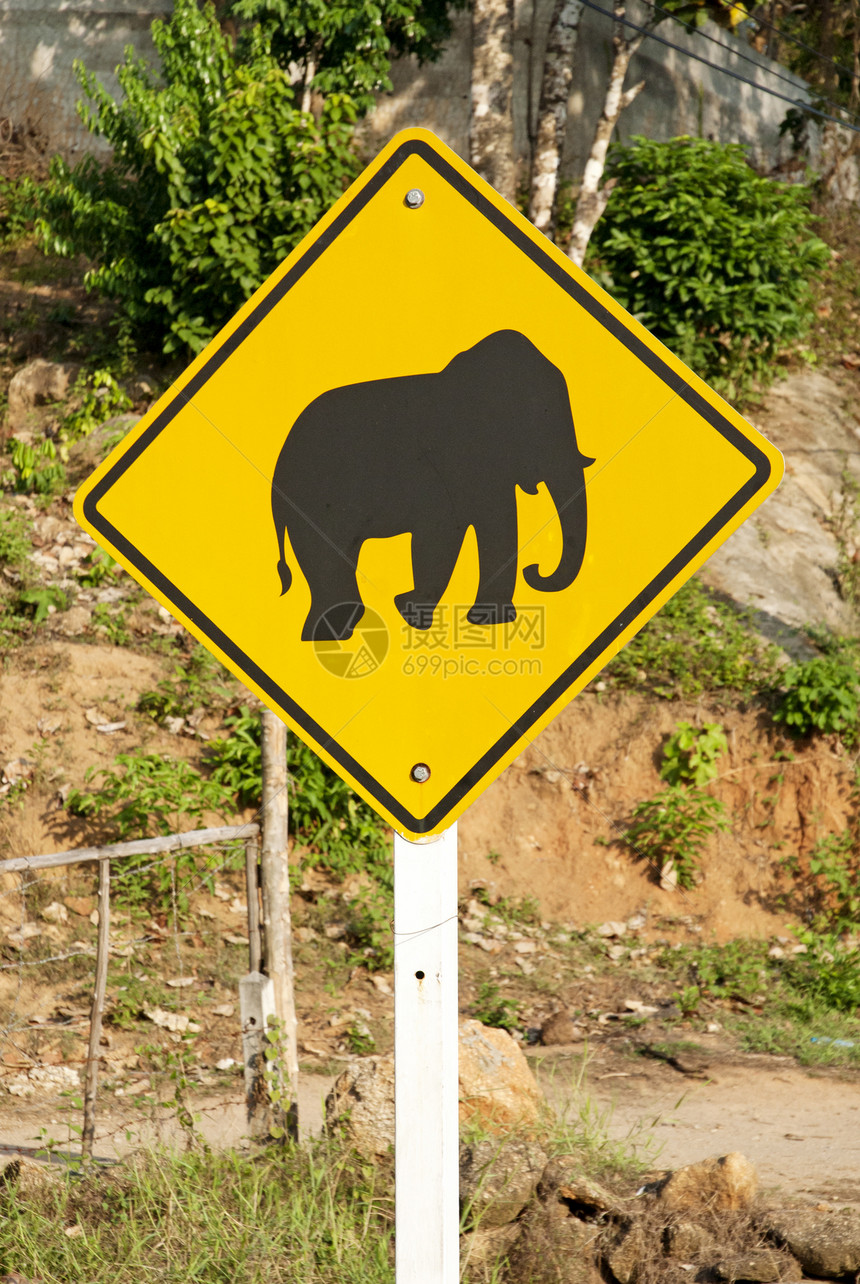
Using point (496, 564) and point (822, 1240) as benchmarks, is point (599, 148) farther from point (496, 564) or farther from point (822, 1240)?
point (496, 564)

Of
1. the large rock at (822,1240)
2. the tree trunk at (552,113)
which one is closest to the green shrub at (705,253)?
the tree trunk at (552,113)

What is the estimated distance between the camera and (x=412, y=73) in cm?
1189

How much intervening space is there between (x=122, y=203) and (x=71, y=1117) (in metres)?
7.73

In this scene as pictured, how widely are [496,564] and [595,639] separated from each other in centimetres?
18

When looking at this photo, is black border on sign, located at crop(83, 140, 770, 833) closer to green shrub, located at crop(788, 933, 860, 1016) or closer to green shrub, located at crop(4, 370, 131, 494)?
green shrub, located at crop(788, 933, 860, 1016)

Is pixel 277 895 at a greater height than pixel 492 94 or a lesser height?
lesser

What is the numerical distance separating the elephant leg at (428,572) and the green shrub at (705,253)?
8810mm

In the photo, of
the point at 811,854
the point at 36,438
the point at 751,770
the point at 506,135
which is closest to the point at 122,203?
the point at 36,438

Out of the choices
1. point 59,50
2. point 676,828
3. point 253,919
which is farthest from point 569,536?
point 59,50

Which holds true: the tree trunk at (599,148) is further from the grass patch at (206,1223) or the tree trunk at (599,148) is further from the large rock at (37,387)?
the grass patch at (206,1223)

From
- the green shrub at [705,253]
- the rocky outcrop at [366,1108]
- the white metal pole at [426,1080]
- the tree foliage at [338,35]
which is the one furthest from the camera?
the green shrub at [705,253]

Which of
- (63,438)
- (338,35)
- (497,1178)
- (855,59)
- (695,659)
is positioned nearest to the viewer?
(497,1178)

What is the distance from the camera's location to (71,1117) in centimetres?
466

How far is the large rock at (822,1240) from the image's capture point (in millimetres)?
2994
